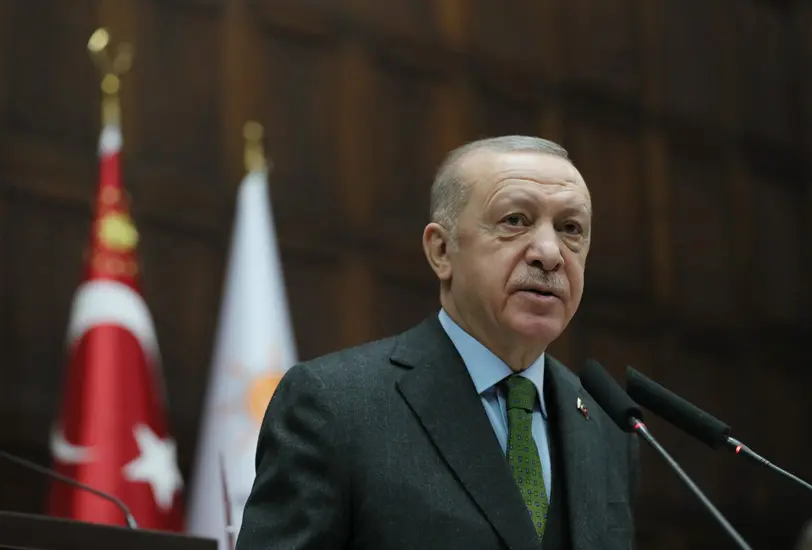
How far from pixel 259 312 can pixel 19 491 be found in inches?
47.3

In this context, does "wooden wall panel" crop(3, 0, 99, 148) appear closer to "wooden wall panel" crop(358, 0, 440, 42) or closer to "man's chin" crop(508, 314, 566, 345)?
"wooden wall panel" crop(358, 0, 440, 42)

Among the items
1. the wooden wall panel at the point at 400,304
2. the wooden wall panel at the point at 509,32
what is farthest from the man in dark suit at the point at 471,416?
the wooden wall panel at the point at 509,32

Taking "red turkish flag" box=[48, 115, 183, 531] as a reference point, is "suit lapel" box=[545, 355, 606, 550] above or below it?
below

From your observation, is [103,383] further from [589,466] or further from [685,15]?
[685,15]

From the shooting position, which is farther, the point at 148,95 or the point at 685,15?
the point at 685,15

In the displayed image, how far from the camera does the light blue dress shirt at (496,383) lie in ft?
8.16

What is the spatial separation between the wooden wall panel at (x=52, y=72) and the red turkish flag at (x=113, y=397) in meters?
0.15

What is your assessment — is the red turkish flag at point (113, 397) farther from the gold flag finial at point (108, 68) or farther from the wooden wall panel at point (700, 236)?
the wooden wall panel at point (700, 236)

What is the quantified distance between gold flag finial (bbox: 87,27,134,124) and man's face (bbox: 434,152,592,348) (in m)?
2.97

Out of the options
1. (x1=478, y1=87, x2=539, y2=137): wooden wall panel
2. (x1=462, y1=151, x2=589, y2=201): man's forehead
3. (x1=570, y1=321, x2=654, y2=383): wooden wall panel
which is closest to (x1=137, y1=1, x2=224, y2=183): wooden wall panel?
(x1=478, y1=87, x2=539, y2=137): wooden wall panel

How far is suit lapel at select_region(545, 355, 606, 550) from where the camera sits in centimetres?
239

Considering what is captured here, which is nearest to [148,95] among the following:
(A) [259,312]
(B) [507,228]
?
(A) [259,312]

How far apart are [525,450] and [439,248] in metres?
0.49

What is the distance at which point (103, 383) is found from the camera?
15.5ft
